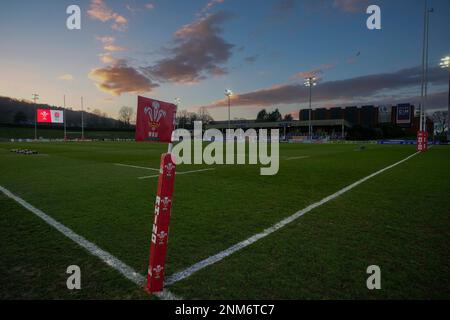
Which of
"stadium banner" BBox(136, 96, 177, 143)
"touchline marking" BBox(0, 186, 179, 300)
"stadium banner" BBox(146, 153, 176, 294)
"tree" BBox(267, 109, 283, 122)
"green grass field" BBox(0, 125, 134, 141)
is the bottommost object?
"touchline marking" BBox(0, 186, 179, 300)

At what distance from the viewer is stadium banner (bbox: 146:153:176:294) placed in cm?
256

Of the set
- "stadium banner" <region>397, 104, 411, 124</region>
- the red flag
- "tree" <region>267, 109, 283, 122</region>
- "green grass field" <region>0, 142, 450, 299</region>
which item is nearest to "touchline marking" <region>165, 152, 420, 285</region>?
"green grass field" <region>0, 142, 450, 299</region>

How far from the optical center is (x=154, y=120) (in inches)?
99.7

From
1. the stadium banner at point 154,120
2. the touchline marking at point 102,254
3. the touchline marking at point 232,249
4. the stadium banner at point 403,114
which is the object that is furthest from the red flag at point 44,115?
the stadium banner at point 403,114

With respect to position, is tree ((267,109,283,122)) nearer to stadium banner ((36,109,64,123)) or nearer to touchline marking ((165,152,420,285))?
stadium banner ((36,109,64,123))

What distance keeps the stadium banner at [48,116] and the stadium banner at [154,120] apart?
80078 mm

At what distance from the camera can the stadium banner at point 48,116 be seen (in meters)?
68.4

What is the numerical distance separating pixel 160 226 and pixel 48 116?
81808 millimetres

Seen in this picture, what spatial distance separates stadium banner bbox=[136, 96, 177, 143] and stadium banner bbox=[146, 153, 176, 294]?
0.72 feet

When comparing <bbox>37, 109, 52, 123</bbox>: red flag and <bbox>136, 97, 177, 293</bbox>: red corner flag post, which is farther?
<bbox>37, 109, 52, 123</bbox>: red flag

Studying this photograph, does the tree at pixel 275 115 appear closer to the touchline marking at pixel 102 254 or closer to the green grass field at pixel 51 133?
the green grass field at pixel 51 133

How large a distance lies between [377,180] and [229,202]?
5.77 meters

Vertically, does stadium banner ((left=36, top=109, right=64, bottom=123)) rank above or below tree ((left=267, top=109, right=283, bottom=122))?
below
